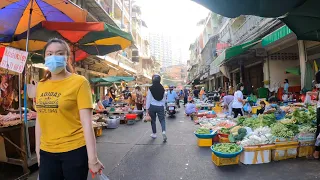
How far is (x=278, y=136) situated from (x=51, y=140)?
4617mm

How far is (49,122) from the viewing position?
211cm

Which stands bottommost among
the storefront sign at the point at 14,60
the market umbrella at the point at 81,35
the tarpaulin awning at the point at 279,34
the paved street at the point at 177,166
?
the paved street at the point at 177,166

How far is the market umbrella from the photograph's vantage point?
5.13m

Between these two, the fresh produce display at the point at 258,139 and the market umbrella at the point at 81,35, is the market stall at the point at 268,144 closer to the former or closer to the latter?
the fresh produce display at the point at 258,139

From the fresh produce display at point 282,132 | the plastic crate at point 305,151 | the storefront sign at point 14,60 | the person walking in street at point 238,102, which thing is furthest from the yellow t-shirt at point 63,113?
the person walking in street at point 238,102

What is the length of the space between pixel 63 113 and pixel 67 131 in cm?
17

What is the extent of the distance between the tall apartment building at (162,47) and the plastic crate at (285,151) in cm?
13756

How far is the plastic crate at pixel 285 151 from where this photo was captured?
487 cm

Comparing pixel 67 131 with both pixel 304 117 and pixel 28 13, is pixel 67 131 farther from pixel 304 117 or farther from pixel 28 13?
pixel 304 117

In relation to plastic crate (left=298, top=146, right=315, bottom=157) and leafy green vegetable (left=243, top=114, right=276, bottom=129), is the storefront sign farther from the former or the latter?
plastic crate (left=298, top=146, right=315, bottom=157)

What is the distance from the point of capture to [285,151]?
493 centimetres

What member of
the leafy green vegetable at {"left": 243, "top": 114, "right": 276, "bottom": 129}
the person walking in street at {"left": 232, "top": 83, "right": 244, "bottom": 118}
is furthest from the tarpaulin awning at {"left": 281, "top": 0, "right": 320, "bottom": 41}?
the person walking in street at {"left": 232, "top": 83, "right": 244, "bottom": 118}

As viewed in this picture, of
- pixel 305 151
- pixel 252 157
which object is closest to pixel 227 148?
pixel 252 157

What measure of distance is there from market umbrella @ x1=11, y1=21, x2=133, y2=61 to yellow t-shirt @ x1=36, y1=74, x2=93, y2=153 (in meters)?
3.31
